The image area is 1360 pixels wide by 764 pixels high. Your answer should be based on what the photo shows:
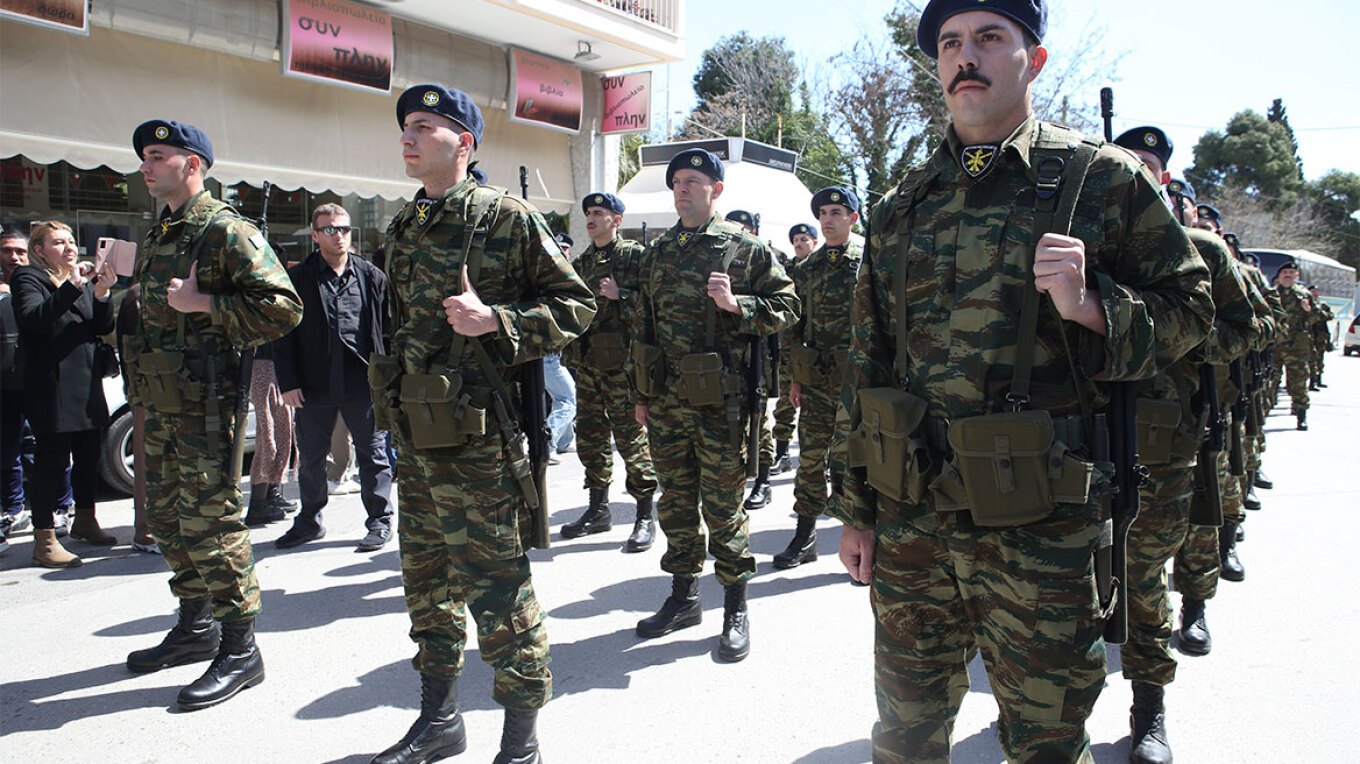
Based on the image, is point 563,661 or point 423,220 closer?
point 423,220

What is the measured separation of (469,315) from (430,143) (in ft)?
2.25

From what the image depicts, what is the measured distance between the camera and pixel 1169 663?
119 inches

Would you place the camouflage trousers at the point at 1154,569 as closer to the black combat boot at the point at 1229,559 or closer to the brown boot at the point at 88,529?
the black combat boot at the point at 1229,559

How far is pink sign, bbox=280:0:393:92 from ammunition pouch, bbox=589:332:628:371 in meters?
6.32

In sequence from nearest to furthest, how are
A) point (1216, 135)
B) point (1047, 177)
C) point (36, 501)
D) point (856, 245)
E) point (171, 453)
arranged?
point (1047, 177), point (171, 453), point (36, 501), point (856, 245), point (1216, 135)

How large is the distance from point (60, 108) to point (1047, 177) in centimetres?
994

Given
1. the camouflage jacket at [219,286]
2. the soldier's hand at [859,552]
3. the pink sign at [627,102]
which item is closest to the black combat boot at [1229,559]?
the soldier's hand at [859,552]

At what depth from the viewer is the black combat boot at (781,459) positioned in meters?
7.75

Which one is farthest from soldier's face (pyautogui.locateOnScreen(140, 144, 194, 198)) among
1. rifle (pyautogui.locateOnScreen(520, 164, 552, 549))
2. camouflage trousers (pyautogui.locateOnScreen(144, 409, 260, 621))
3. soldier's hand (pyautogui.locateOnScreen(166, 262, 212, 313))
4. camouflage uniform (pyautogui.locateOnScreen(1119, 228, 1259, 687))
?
camouflage uniform (pyautogui.locateOnScreen(1119, 228, 1259, 687))

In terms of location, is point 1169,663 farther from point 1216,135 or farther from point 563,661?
point 1216,135

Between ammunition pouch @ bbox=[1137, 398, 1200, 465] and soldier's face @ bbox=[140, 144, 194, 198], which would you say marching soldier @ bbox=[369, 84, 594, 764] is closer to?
soldier's face @ bbox=[140, 144, 194, 198]

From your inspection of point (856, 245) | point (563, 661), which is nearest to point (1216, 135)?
point (856, 245)

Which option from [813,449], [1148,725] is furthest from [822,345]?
[1148,725]

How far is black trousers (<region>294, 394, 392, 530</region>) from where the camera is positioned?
5.76m
